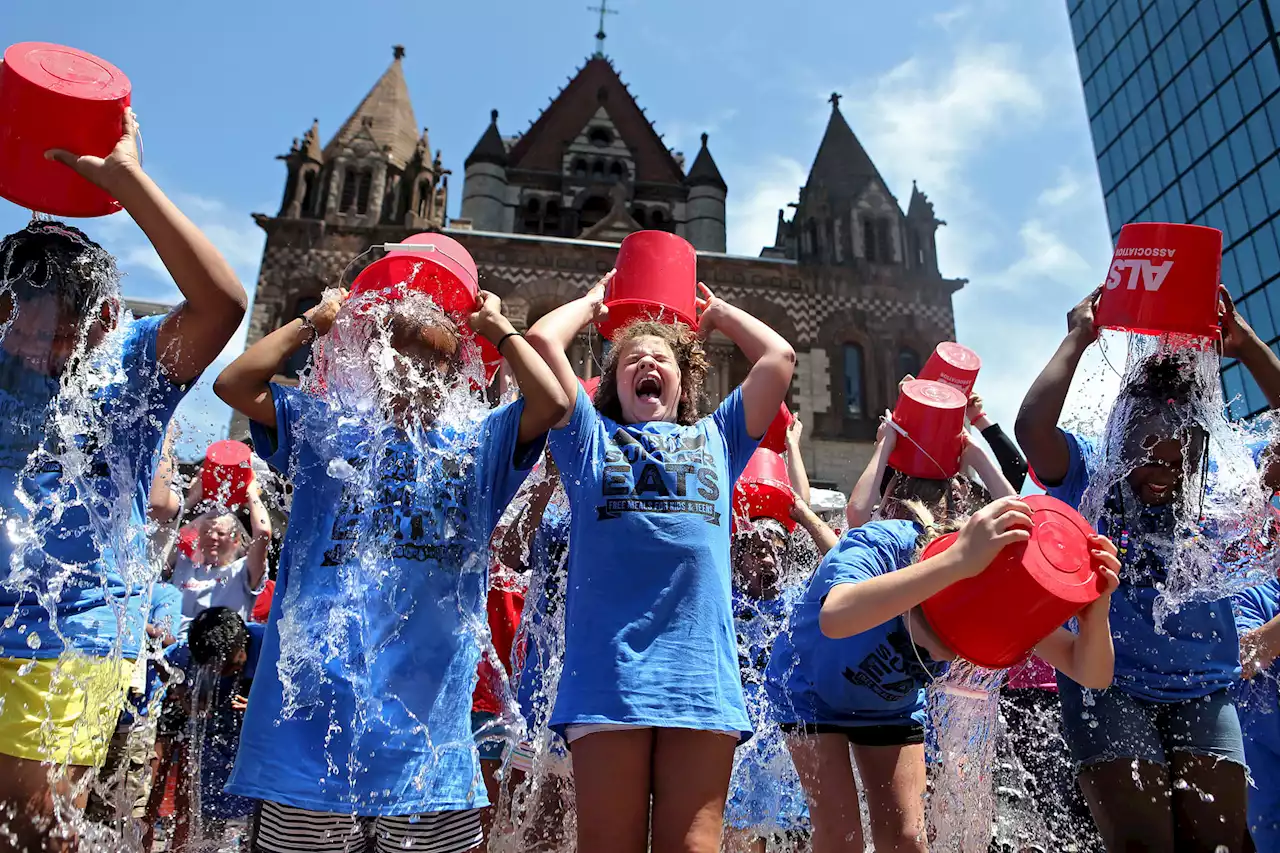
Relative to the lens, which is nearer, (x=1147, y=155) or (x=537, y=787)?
(x=537, y=787)

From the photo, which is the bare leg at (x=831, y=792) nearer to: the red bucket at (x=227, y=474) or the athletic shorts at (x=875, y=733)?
the athletic shorts at (x=875, y=733)

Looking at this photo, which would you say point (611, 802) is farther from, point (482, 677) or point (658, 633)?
point (482, 677)

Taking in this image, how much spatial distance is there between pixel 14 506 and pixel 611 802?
1.72m

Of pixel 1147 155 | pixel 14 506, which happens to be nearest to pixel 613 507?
pixel 14 506

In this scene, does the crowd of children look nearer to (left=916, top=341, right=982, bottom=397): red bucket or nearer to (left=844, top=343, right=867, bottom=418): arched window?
(left=916, top=341, right=982, bottom=397): red bucket

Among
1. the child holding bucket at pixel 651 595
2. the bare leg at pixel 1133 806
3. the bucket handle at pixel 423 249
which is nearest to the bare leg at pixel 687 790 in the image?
the child holding bucket at pixel 651 595

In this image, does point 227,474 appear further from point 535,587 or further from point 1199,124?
point 1199,124

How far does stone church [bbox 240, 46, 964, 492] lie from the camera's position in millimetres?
21484

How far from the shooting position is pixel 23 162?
8.44ft

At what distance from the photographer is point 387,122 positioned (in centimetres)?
2481

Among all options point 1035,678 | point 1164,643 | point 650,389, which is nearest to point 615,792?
point 650,389

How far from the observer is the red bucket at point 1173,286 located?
10.6 feet

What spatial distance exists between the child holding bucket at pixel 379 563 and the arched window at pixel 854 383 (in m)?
19.9

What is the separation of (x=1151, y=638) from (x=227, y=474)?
4465mm
